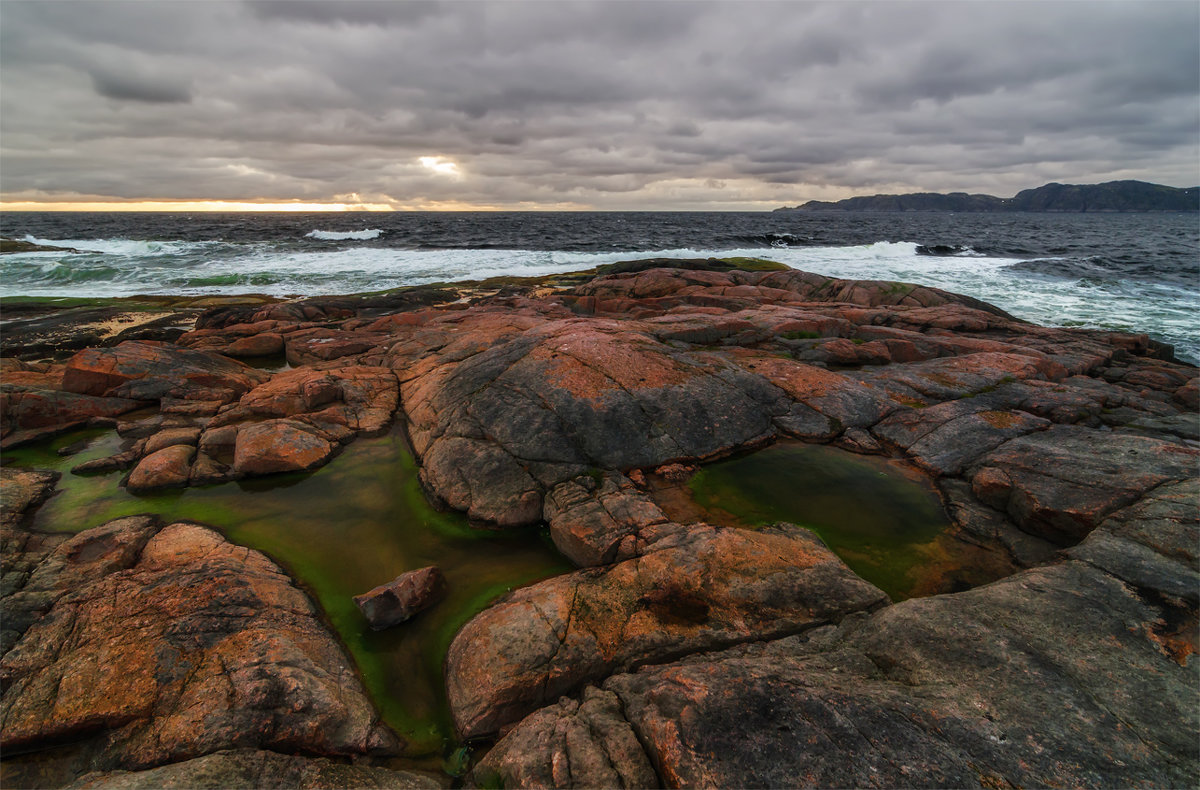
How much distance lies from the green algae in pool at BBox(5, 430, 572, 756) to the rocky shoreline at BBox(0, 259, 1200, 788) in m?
0.32

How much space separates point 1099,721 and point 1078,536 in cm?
364

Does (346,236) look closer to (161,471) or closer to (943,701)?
(161,471)

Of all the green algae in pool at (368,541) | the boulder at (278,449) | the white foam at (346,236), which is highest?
the white foam at (346,236)

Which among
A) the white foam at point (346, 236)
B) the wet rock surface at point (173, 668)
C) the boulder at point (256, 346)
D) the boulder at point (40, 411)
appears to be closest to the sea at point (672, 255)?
the white foam at point (346, 236)

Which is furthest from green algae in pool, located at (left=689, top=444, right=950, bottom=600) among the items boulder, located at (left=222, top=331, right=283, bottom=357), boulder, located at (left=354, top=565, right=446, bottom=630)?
boulder, located at (left=222, top=331, right=283, bottom=357)

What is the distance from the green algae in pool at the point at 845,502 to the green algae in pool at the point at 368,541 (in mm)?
3167

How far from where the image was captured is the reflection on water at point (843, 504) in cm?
685

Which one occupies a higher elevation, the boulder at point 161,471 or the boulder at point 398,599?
the boulder at point 161,471

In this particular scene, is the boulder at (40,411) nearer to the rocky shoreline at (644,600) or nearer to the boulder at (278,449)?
the rocky shoreline at (644,600)

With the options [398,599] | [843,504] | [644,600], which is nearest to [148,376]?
[398,599]

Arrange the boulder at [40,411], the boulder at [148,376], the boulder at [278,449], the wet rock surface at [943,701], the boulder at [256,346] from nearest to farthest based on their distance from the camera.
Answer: the wet rock surface at [943,701] < the boulder at [278,449] < the boulder at [40,411] < the boulder at [148,376] < the boulder at [256,346]

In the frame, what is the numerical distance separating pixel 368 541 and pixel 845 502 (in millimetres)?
7517

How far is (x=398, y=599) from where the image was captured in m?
5.96

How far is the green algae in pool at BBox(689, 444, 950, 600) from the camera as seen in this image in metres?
6.89
